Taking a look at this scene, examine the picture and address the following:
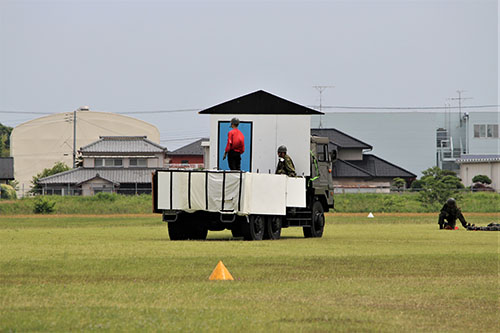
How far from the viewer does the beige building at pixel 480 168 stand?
335ft

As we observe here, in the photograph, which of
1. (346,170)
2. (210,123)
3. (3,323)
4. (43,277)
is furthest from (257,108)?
(346,170)

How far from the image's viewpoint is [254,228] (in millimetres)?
24609

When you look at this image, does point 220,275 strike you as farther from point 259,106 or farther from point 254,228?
point 259,106

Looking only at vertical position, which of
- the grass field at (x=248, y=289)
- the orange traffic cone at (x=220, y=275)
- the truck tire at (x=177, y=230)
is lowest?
the grass field at (x=248, y=289)

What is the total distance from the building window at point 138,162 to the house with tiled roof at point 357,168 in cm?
2137

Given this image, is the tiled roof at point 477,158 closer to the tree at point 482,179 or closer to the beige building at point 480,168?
the beige building at point 480,168

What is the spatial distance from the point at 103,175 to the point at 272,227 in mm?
79715

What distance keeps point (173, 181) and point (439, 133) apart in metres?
92.3

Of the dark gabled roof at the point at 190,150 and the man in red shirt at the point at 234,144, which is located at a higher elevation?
the dark gabled roof at the point at 190,150

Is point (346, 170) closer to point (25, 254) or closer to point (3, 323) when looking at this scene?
point (25, 254)

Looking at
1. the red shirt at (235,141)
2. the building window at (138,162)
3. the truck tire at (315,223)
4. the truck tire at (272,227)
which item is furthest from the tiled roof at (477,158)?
the red shirt at (235,141)

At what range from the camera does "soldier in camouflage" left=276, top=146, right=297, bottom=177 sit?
87.3 feet

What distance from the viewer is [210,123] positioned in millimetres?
28062

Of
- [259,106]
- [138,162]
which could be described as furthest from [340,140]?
[259,106]
